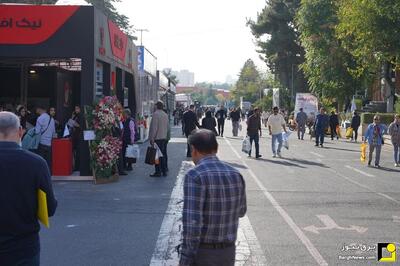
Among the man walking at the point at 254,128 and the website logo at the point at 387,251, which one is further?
the man walking at the point at 254,128

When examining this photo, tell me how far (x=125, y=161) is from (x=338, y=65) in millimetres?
33297

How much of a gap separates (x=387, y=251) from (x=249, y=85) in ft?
384

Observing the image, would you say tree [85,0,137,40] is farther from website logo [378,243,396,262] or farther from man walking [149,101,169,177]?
website logo [378,243,396,262]

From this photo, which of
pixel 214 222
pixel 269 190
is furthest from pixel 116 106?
pixel 214 222

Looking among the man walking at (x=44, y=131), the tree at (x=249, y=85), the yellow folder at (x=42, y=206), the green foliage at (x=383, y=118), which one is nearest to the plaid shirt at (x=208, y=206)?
the yellow folder at (x=42, y=206)

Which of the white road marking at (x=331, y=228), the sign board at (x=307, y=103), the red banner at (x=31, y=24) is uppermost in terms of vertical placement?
the red banner at (x=31, y=24)

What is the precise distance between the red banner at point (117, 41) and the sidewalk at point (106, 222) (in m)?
4.23

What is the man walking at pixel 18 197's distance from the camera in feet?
12.9

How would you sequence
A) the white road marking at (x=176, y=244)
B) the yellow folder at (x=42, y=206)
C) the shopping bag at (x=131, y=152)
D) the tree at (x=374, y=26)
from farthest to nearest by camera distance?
the tree at (x=374, y=26) < the shopping bag at (x=131, y=152) < the white road marking at (x=176, y=244) < the yellow folder at (x=42, y=206)

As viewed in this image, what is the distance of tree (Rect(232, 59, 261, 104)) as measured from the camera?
4628 inches

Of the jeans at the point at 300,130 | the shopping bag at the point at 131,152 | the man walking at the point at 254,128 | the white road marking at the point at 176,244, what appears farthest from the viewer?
the jeans at the point at 300,130

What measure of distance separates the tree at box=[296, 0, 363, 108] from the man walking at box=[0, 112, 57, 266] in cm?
4310

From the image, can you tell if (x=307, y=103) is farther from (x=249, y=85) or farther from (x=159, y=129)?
(x=249, y=85)

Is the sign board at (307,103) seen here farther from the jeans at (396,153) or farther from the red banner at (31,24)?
the red banner at (31,24)
